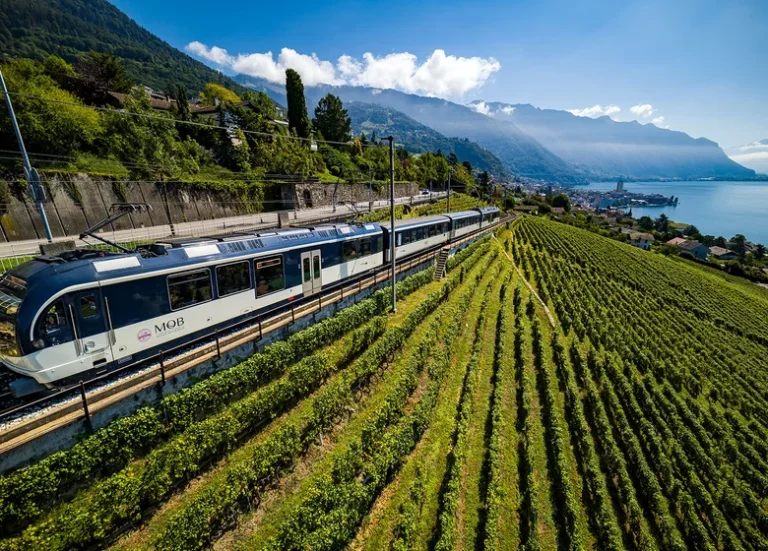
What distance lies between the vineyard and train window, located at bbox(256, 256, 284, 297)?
2.65 m

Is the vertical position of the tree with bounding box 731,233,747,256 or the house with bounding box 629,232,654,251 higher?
the house with bounding box 629,232,654,251

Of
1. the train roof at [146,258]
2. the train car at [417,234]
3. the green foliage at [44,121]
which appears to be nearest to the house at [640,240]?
the train car at [417,234]

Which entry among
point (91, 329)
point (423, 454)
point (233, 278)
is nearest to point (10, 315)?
point (91, 329)

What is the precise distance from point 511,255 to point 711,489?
3419cm

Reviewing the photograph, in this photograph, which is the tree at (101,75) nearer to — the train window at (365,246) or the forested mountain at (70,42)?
the train window at (365,246)

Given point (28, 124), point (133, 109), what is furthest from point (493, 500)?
point (133, 109)

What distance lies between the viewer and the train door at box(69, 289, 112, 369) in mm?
8867

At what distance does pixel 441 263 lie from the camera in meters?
28.8

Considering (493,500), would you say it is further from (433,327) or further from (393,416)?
(433,327)

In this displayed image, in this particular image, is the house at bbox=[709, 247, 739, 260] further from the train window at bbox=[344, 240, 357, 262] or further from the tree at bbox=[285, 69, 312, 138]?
the train window at bbox=[344, 240, 357, 262]

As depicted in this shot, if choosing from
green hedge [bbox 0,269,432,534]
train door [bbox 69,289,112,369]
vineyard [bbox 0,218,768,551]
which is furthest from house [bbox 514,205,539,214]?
train door [bbox 69,289,112,369]

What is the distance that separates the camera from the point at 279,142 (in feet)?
154

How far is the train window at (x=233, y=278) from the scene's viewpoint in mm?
12297

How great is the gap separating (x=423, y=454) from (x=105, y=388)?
10.3m
